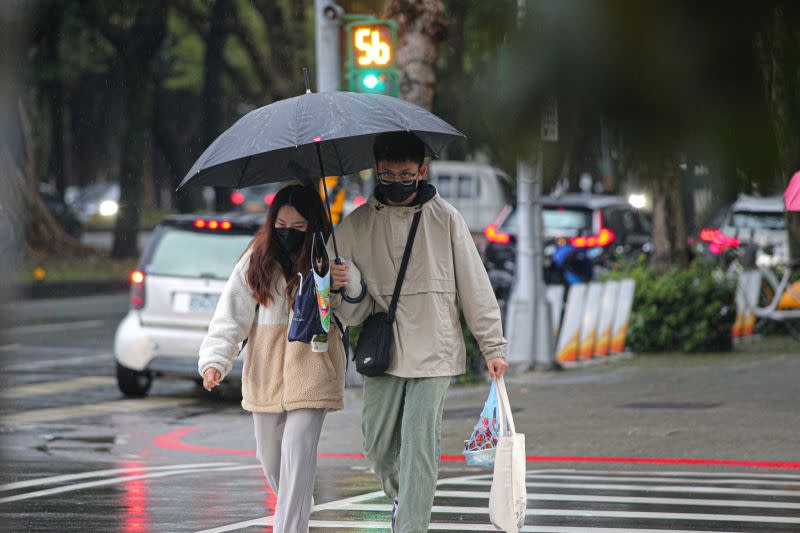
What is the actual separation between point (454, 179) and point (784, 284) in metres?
13.8

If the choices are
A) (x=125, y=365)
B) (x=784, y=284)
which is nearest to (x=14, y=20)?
(x=125, y=365)

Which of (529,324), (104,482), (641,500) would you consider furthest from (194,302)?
(641,500)

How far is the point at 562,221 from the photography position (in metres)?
22.9

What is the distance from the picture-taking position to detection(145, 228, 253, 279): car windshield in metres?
12.8

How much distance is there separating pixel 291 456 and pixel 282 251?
803 mm

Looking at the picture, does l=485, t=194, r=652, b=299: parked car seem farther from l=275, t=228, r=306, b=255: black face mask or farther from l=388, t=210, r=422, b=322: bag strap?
l=388, t=210, r=422, b=322: bag strap

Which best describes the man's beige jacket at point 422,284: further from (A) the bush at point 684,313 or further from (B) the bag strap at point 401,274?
(A) the bush at point 684,313

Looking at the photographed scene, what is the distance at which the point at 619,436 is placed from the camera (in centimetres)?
995

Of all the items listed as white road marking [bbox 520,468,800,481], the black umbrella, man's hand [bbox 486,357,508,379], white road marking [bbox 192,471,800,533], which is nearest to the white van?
white road marking [bbox 520,468,800,481]

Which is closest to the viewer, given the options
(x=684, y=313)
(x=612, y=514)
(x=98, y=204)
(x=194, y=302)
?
(x=612, y=514)

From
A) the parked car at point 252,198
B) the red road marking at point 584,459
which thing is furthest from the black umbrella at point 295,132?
the parked car at point 252,198

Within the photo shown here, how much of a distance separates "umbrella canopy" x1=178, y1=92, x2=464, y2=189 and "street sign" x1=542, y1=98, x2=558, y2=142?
3023mm

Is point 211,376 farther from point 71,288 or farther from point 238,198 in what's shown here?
point 238,198

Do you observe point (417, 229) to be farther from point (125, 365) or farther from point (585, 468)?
point (125, 365)
